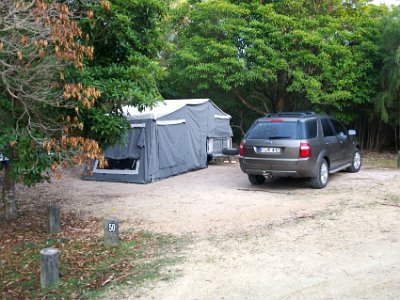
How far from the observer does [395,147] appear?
18.8 meters

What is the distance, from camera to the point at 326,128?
10648 mm

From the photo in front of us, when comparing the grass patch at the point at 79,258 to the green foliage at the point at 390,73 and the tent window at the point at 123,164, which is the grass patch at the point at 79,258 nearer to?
the tent window at the point at 123,164

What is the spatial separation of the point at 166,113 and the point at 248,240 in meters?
6.82

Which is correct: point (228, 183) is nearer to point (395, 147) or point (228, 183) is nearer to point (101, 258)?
point (101, 258)

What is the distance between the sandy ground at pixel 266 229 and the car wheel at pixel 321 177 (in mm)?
195

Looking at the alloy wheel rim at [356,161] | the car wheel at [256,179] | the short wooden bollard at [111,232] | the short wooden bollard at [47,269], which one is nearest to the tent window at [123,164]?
the car wheel at [256,179]

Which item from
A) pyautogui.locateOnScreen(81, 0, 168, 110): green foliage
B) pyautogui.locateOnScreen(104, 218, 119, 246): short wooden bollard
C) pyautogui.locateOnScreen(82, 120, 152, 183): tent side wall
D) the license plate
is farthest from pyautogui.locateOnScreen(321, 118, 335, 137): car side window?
pyautogui.locateOnScreen(104, 218, 119, 246): short wooden bollard

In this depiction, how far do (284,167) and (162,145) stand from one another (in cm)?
408

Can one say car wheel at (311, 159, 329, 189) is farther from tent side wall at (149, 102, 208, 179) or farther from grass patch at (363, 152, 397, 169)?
grass patch at (363, 152, 397, 169)

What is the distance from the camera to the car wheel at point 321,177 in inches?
387

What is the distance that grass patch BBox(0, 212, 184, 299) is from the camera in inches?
194

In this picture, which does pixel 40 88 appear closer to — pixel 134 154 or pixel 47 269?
pixel 47 269

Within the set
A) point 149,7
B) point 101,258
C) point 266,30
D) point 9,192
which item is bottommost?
point 101,258

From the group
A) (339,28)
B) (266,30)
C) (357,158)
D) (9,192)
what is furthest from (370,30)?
(9,192)
